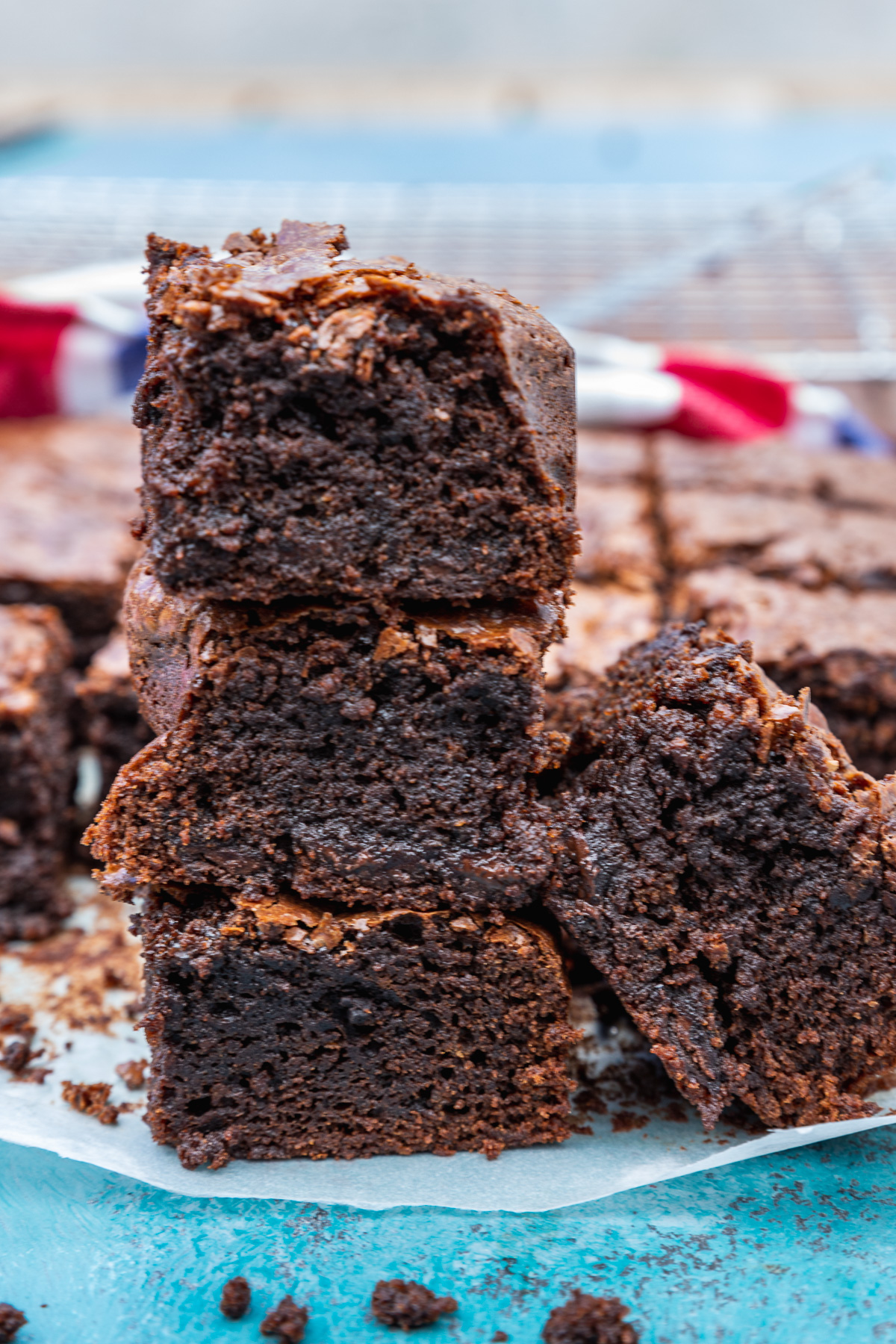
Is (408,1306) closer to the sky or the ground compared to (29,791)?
closer to the ground

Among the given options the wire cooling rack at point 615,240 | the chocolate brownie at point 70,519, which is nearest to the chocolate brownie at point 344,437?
the chocolate brownie at point 70,519

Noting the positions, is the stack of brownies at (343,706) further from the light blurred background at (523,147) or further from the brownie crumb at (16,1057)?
the light blurred background at (523,147)

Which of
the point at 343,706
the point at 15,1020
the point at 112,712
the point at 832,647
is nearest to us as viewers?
the point at 343,706

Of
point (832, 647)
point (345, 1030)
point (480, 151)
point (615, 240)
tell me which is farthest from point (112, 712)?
point (480, 151)

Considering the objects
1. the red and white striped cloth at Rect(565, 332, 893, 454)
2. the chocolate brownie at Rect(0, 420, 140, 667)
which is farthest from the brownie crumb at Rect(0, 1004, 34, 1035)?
the red and white striped cloth at Rect(565, 332, 893, 454)

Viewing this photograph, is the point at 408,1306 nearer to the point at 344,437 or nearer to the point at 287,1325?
the point at 287,1325

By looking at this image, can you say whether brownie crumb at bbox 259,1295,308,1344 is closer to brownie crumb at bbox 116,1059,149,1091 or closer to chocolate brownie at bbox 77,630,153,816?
brownie crumb at bbox 116,1059,149,1091

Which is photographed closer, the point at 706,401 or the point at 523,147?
the point at 706,401
